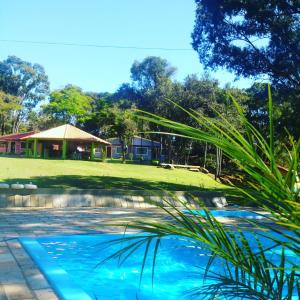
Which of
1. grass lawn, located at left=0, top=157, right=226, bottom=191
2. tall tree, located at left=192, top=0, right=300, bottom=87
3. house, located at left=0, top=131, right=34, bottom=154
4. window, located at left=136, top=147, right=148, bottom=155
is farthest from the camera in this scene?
window, located at left=136, top=147, right=148, bottom=155

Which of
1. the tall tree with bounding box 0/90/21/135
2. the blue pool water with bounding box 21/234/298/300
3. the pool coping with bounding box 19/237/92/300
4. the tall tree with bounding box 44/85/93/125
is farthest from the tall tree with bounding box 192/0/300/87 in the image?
the tall tree with bounding box 0/90/21/135

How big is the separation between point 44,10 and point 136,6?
3755mm

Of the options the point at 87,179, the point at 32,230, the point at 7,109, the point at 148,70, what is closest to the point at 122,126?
the point at 87,179

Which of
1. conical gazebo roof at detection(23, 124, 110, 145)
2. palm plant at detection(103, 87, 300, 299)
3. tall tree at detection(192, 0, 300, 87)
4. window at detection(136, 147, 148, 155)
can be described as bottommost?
palm plant at detection(103, 87, 300, 299)

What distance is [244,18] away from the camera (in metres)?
15.4

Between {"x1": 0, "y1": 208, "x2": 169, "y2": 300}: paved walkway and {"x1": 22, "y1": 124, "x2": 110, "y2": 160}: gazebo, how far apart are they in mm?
25878

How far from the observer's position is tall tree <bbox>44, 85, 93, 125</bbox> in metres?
54.6

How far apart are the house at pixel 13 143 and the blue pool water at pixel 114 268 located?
40.1 m

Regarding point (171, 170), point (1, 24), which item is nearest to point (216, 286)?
point (1, 24)

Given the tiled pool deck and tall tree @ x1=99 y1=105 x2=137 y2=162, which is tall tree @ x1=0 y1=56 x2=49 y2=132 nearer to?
tall tree @ x1=99 y1=105 x2=137 y2=162

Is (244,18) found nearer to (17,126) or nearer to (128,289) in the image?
(128,289)

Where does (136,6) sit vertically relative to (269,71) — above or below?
above

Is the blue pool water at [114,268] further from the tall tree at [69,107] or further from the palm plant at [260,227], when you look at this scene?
the tall tree at [69,107]

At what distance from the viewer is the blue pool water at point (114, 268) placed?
560 centimetres
